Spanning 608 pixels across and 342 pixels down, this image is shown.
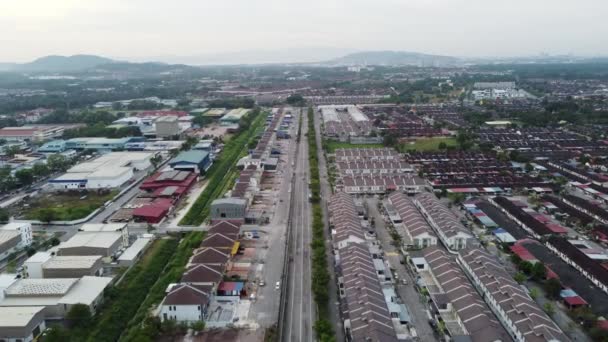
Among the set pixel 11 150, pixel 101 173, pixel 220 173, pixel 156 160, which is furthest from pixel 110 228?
pixel 11 150

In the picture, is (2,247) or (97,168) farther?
(97,168)

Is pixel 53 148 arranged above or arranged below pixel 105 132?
below

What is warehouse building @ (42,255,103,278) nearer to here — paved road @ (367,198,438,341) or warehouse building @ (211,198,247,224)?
warehouse building @ (211,198,247,224)

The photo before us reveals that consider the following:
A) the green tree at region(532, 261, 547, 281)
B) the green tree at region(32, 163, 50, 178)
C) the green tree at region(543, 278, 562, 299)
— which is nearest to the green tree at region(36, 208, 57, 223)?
the green tree at region(32, 163, 50, 178)

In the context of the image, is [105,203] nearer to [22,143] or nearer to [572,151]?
[22,143]

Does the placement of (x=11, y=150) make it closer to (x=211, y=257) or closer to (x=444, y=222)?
(x=211, y=257)

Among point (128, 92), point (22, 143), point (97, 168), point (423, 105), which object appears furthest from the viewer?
point (128, 92)

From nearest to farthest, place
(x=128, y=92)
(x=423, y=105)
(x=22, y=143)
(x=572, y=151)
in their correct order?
(x=572, y=151)
(x=22, y=143)
(x=423, y=105)
(x=128, y=92)

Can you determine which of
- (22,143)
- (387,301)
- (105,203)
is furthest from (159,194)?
(22,143)
